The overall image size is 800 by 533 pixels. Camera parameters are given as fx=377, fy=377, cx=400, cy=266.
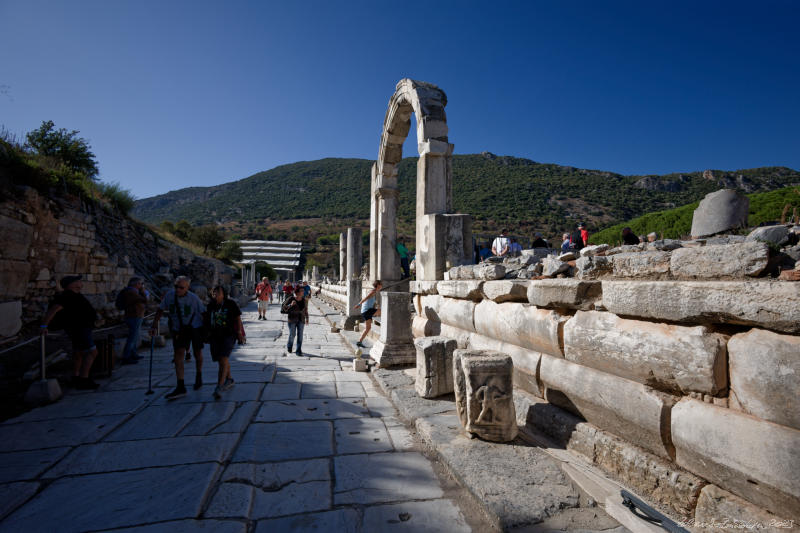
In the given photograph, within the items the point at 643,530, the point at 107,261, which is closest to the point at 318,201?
the point at 107,261

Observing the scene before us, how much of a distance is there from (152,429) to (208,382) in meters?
1.75

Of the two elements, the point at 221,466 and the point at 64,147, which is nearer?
the point at 221,466

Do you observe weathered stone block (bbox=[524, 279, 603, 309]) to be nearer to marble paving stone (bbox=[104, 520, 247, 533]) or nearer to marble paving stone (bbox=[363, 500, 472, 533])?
marble paving stone (bbox=[363, 500, 472, 533])

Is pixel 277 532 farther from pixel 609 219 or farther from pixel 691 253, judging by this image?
pixel 609 219

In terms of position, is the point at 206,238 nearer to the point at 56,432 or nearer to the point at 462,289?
the point at 56,432

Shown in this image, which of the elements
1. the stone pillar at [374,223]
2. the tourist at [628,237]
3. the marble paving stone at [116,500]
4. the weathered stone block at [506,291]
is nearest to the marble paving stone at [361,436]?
the marble paving stone at [116,500]

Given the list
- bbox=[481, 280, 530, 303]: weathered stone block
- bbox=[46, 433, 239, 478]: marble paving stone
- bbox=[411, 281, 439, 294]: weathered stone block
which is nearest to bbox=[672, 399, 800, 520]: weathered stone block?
bbox=[481, 280, 530, 303]: weathered stone block

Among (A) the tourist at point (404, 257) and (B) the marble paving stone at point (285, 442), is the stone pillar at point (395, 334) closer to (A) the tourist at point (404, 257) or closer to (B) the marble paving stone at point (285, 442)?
(B) the marble paving stone at point (285, 442)

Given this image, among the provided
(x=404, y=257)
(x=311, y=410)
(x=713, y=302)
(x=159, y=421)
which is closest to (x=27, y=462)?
(x=159, y=421)

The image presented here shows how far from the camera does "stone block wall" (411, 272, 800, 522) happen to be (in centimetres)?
167

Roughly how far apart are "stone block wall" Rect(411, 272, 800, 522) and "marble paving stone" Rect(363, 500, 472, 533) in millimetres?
1104

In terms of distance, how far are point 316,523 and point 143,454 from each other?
182 cm

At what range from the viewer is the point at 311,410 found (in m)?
4.20

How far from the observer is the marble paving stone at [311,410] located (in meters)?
3.97
